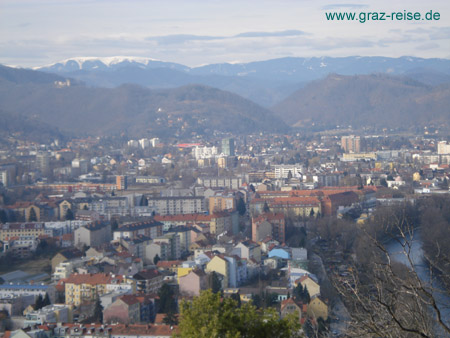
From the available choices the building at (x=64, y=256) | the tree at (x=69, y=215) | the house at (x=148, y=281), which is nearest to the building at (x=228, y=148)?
the tree at (x=69, y=215)

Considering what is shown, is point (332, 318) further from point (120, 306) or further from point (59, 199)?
point (59, 199)

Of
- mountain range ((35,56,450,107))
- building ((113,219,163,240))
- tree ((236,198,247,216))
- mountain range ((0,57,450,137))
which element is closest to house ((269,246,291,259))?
building ((113,219,163,240))

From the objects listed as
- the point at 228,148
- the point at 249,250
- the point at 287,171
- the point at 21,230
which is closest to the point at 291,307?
the point at 249,250

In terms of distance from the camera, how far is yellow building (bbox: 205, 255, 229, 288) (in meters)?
8.38

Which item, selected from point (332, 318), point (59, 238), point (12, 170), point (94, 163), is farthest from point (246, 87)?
point (332, 318)

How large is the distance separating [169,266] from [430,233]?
10.6 feet

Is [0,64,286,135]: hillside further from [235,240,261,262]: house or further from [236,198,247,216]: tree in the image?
[235,240,261,262]: house

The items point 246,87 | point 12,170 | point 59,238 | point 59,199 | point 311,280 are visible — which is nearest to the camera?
point 311,280

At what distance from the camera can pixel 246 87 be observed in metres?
71.5

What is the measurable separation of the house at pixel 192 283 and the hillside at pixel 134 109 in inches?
1116

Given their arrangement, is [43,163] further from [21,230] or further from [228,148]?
[21,230]

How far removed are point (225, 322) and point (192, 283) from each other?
5195 millimetres

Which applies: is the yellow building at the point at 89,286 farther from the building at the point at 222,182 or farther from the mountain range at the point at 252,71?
the mountain range at the point at 252,71

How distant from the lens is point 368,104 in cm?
5066
